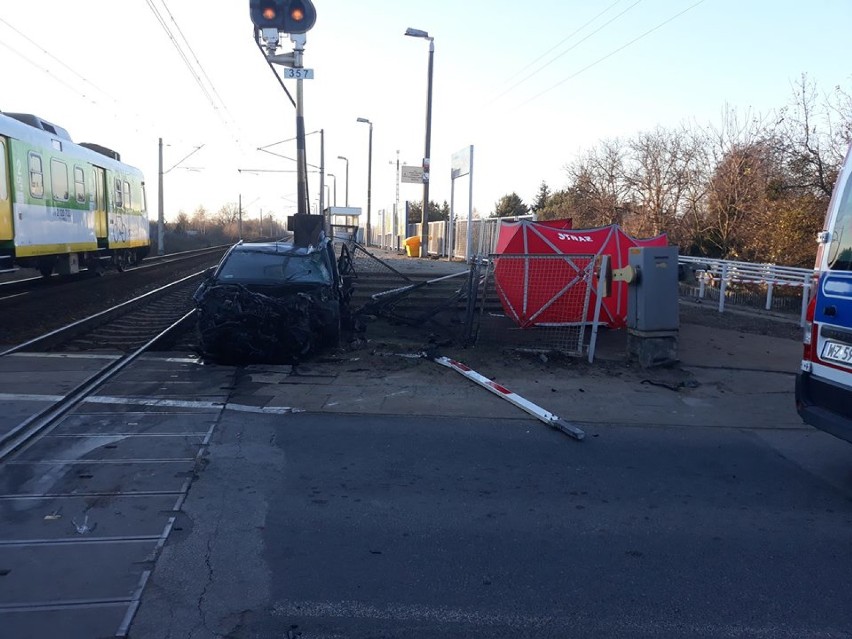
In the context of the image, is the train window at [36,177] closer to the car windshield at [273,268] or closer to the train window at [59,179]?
the train window at [59,179]

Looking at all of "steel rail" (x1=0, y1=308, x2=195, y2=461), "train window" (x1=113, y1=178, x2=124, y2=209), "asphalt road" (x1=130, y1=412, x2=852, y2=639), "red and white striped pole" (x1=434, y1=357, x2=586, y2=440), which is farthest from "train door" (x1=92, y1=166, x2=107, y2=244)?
"asphalt road" (x1=130, y1=412, x2=852, y2=639)

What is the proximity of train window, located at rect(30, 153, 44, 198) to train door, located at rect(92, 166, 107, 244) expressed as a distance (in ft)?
15.3

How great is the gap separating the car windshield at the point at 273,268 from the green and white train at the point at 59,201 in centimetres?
544

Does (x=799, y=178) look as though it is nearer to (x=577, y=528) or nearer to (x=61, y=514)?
(x=577, y=528)

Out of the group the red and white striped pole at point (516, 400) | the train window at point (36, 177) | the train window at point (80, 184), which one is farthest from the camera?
the train window at point (80, 184)

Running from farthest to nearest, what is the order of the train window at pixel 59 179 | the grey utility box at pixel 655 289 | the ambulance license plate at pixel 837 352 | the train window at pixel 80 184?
the train window at pixel 80 184 < the train window at pixel 59 179 < the grey utility box at pixel 655 289 < the ambulance license plate at pixel 837 352

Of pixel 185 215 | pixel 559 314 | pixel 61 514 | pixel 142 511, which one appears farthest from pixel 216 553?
pixel 185 215

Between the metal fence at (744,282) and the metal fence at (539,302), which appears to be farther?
the metal fence at (744,282)

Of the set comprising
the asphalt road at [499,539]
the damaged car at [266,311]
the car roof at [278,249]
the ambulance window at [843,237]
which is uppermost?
the ambulance window at [843,237]

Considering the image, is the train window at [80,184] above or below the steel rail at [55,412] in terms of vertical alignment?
above

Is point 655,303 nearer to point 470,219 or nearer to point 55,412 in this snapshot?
point 55,412

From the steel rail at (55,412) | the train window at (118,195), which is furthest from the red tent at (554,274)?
the train window at (118,195)

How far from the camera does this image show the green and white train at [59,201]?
14.1 meters

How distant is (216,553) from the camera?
4.39m
